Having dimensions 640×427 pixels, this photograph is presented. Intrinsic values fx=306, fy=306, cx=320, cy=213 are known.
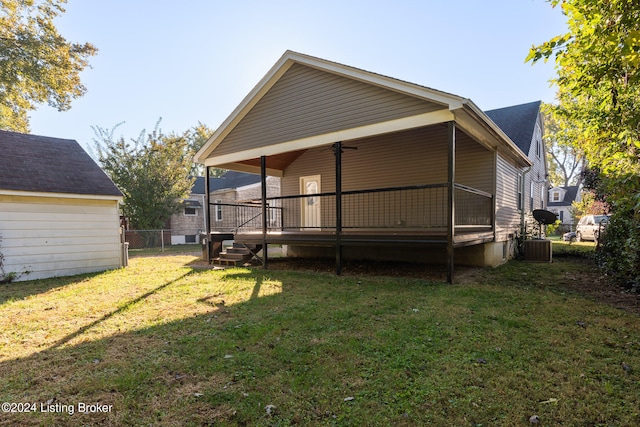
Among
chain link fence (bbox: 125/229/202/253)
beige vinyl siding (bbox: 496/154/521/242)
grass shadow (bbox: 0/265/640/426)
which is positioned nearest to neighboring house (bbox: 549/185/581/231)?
beige vinyl siding (bbox: 496/154/521/242)

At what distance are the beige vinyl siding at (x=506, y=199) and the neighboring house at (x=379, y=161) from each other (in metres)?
0.03

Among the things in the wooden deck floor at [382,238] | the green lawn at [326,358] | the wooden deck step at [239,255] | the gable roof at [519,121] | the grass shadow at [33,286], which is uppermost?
the gable roof at [519,121]

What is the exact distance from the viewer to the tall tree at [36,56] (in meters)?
14.8

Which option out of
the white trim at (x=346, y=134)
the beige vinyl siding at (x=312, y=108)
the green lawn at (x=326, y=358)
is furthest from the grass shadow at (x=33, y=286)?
the beige vinyl siding at (x=312, y=108)

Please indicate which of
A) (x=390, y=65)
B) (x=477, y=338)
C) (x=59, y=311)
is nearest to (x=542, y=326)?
(x=477, y=338)

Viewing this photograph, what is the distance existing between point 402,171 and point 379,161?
0.85 metres

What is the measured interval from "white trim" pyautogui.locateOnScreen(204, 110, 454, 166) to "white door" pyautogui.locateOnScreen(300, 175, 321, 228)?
2798mm

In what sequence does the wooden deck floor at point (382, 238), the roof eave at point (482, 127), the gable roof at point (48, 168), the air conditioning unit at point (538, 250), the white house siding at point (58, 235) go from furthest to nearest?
the air conditioning unit at point (538, 250), the gable roof at point (48, 168), the white house siding at point (58, 235), the wooden deck floor at point (382, 238), the roof eave at point (482, 127)

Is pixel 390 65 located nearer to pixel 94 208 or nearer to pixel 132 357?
pixel 94 208

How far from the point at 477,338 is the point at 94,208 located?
1040 centimetres

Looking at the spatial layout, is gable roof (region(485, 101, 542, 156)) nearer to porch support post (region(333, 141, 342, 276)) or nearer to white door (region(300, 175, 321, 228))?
white door (region(300, 175, 321, 228))

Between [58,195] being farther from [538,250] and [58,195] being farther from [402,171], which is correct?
[538,250]

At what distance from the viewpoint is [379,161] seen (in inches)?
394

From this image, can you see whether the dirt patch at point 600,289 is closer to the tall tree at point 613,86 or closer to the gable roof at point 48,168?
the tall tree at point 613,86
